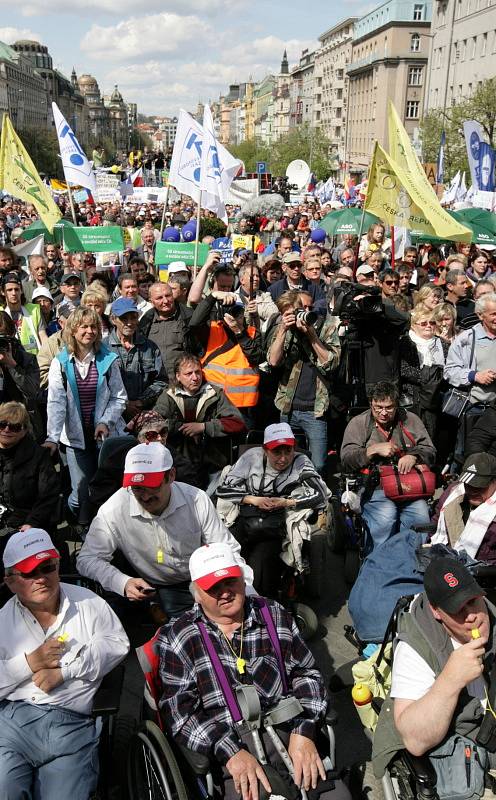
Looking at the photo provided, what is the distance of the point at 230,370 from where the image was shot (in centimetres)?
599

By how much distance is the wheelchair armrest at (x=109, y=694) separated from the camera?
3111mm

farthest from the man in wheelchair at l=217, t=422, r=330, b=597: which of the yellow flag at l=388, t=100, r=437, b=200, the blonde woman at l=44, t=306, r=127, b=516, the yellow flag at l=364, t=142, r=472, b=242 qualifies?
the yellow flag at l=388, t=100, r=437, b=200

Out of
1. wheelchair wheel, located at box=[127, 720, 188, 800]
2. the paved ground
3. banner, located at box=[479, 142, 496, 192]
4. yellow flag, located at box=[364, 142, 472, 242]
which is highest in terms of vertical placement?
banner, located at box=[479, 142, 496, 192]

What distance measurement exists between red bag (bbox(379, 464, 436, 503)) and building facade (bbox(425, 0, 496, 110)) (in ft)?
161

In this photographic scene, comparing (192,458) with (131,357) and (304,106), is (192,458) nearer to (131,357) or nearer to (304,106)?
(131,357)

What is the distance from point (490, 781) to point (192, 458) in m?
2.86

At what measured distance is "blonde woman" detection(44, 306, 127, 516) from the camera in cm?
530

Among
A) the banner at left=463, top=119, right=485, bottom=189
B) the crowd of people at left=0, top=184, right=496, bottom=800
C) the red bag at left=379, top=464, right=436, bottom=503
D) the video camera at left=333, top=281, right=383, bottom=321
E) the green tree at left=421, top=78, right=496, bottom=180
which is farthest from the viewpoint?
the green tree at left=421, top=78, right=496, bottom=180

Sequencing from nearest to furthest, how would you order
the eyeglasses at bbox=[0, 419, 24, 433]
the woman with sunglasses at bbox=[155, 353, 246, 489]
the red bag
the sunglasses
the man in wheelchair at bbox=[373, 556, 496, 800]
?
the man in wheelchair at bbox=[373, 556, 496, 800]
the eyeglasses at bbox=[0, 419, 24, 433]
the sunglasses
the red bag
the woman with sunglasses at bbox=[155, 353, 246, 489]

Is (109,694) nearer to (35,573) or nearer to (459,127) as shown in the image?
(35,573)

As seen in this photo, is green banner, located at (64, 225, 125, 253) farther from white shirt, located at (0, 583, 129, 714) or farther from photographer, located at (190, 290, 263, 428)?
white shirt, located at (0, 583, 129, 714)

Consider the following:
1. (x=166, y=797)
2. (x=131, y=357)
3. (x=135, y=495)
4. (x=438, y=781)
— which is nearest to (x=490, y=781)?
(x=438, y=781)

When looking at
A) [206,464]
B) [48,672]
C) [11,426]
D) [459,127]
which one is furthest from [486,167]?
[459,127]

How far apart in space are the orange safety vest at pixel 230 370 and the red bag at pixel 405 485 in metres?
1.52
